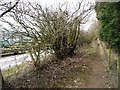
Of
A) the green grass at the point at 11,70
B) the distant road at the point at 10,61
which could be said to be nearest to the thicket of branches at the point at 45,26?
the distant road at the point at 10,61

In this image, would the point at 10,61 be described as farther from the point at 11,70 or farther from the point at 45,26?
the point at 45,26

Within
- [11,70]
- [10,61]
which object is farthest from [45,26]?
[11,70]

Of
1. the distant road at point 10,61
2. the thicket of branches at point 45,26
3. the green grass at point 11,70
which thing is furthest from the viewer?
the thicket of branches at point 45,26

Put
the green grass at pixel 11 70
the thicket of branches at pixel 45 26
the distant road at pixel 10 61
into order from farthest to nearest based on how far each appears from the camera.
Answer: the thicket of branches at pixel 45 26
the green grass at pixel 11 70
the distant road at pixel 10 61

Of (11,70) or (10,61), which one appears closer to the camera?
(10,61)

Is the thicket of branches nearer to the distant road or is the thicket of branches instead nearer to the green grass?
the distant road

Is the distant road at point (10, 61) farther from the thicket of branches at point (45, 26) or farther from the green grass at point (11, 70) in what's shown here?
the thicket of branches at point (45, 26)

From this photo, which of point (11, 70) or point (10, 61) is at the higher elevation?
point (10, 61)

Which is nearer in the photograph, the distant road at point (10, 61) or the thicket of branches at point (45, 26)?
the distant road at point (10, 61)

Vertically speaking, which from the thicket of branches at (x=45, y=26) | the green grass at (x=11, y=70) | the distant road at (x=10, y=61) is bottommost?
the green grass at (x=11, y=70)

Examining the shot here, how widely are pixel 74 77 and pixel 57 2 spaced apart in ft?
8.25

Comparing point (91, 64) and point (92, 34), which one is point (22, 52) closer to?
point (91, 64)

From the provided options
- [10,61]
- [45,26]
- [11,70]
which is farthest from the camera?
[45,26]

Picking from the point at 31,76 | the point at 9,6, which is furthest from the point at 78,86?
the point at 9,6
